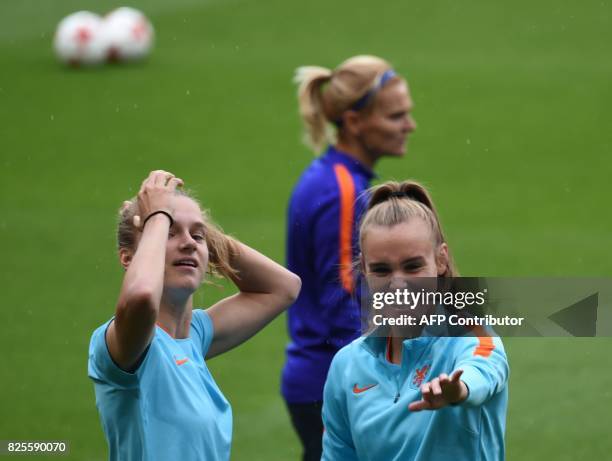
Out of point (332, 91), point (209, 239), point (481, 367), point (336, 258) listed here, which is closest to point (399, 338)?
point (481, 367)

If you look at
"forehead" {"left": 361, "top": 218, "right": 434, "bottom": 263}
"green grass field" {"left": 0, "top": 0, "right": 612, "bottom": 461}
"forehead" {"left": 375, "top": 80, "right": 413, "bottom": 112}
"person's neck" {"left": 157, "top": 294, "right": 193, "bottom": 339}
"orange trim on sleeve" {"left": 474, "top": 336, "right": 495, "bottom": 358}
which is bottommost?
"orange trim on sleeve" {"left": 474, "top": 336, "right": 495, "bottom": 358}

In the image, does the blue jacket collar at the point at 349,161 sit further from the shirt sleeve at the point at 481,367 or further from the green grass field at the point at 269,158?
the shirt sleeve at the point at 481,367

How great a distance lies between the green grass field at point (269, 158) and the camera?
9602 mm

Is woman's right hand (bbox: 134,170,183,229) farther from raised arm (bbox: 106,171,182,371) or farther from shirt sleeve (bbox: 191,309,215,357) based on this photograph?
shirt sleeve (bbox: 191,309,215,357)

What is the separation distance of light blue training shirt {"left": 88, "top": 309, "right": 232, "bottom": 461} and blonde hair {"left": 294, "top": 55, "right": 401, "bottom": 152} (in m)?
3.05

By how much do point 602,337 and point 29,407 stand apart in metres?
5.27

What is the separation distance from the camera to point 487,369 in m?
3.52

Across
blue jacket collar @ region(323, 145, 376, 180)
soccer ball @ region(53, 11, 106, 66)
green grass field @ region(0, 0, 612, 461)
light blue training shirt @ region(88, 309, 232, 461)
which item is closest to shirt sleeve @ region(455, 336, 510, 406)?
light blue training shirt @ region(88, 309, 232, 461)

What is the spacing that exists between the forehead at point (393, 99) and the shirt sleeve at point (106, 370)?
3.19 meters

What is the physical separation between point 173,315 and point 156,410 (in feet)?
1.28

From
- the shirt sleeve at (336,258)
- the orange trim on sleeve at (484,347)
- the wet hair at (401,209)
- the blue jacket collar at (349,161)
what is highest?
the blue jacket collar at (349,161)

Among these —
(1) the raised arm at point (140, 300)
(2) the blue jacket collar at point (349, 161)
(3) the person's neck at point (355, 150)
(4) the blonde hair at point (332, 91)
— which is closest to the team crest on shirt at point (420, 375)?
(1) the raised arm at point (140, 300)

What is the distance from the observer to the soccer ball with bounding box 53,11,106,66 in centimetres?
2177

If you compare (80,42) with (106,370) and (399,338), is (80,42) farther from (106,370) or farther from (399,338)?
(399,338)
